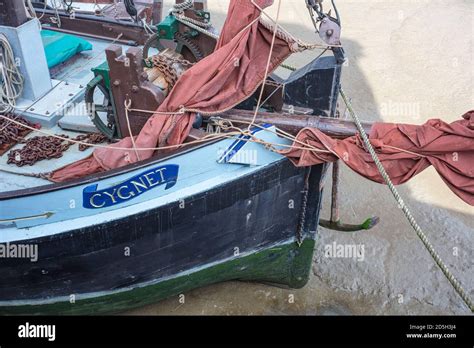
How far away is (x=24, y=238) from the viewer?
4383mm

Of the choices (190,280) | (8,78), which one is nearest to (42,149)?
(8,78)

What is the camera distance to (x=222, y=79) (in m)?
4.21

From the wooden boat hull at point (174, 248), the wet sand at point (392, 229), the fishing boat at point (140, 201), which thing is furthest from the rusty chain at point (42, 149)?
the wet sand at point (392, 229)

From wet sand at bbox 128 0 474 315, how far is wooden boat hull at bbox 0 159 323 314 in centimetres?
58

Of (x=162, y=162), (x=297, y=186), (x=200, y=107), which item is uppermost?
(x=200, y=107)

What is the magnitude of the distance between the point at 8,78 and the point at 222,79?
213 cm

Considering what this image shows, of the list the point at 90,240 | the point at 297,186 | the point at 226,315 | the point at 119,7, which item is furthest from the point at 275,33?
the point at 119,7

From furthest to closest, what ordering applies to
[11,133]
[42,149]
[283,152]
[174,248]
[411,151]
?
[11,133] → [42,149] → [174,248] → [283,152] → [411,151]

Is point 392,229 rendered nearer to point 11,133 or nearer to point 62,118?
point 62,118

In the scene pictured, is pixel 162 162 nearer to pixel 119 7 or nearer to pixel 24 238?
pixel 24 238

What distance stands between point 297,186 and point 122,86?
1.62 metres

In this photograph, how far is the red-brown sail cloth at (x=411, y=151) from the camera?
3.87 meters

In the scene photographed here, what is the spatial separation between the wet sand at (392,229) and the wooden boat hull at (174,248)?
0.58 metres

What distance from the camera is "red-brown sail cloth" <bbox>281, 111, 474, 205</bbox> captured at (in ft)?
12.7
